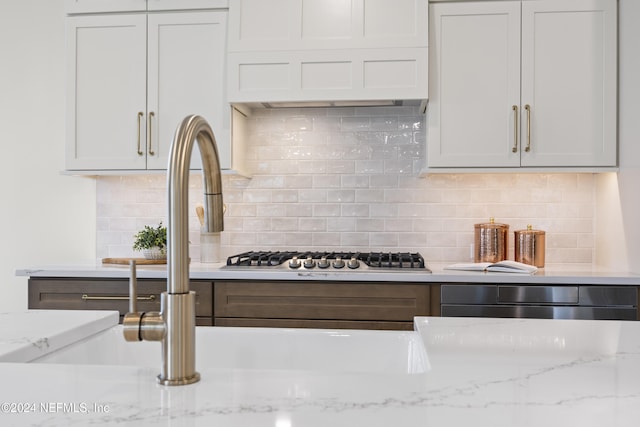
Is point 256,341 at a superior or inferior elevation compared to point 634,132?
inferior

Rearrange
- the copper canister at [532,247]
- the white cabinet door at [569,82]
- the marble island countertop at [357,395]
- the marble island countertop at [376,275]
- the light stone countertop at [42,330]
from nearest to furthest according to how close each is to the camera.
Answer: the marble island countertop at [357,395] < the light stone countertop at [42,330] < the marble island countertop at [376,275] < the white cabinet door at [569,82] < the copper canister at [532,247]

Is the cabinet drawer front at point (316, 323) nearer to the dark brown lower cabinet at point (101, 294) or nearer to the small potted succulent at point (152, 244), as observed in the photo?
the dark brown lower cabinet at point (101, 294)

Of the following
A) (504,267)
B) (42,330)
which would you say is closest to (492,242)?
(504,267)

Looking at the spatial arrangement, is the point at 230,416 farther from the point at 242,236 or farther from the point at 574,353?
the point at 242,236

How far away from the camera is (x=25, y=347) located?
3.77ft

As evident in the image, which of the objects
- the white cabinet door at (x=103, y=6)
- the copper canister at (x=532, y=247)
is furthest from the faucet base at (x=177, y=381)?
the white cabinet door at (x=103, y=6)

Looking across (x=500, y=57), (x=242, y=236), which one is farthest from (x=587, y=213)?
(x=242, y=236)

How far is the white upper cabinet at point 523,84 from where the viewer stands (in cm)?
296

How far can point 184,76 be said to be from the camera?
3.17 m

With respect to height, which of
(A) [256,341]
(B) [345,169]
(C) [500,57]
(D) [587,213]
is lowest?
(A) [256,341]

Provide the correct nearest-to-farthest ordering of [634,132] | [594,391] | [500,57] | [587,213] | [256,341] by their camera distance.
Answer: [594,391]
[256,341]
[634,132]
[500,57]
[587,213]

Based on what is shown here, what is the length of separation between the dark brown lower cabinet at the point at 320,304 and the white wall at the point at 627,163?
3.38ft

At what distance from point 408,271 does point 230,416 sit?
6.89 ft

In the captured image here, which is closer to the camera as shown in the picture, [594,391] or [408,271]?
[594,391]
